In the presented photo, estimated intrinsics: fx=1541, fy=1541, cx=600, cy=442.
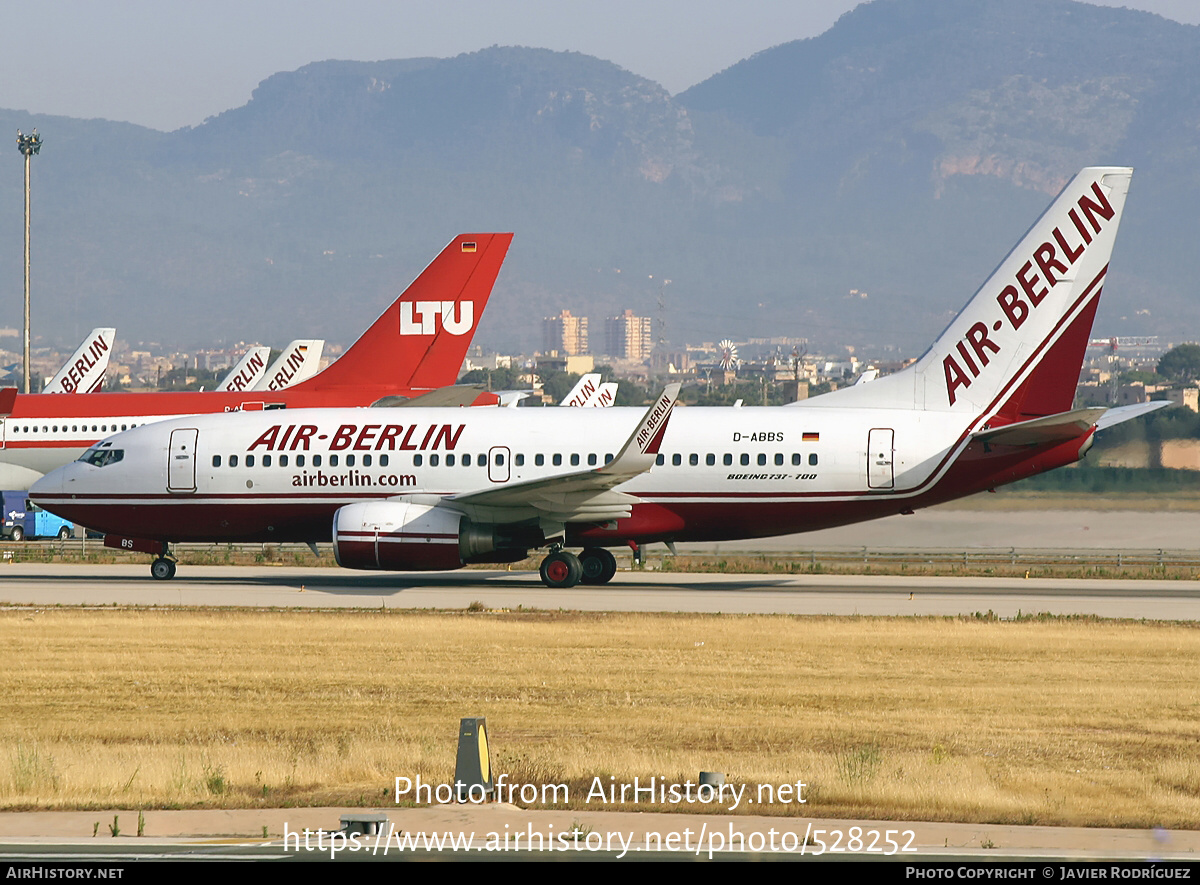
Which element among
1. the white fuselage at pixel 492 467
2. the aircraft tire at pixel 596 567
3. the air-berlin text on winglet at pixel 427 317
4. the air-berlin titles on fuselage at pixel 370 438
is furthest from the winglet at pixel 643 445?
the air-berlin text on winglet at pixel 427 317

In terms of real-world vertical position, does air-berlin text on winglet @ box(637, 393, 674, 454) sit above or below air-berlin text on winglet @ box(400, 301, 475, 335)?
below

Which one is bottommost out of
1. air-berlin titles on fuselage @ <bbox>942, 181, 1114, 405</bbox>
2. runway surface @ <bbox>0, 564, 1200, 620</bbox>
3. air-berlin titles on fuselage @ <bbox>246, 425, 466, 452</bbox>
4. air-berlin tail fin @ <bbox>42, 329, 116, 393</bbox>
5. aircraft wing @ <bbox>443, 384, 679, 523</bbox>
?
runway surface @ <bbox>0, 564, 1200, 620</bbox>

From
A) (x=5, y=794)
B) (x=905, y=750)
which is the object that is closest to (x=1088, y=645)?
(x=905, y=750)

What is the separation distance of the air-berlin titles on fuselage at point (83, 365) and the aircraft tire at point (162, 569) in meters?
46.2

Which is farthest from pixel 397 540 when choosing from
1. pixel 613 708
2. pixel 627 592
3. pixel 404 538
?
pixel 613 708

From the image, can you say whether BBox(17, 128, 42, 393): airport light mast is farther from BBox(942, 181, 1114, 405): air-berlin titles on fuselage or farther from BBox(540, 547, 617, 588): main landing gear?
BBox(942, 181, 1114, 405): air-berlin titles on fuselage

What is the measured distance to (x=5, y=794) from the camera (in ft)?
44.1

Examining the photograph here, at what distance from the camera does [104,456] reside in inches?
1500

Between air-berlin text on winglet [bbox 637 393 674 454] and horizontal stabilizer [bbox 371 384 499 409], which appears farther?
horizontal stabilizer [bbox 371 384 499 409]

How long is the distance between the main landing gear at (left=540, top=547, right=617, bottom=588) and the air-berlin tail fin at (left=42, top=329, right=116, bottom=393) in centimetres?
5105

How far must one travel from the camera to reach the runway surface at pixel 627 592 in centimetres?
3195

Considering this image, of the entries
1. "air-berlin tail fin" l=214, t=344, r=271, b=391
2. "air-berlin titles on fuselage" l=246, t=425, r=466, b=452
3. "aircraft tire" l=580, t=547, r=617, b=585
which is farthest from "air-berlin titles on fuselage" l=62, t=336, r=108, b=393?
"aircraft tire" l=580, t=547, r=617, b=585

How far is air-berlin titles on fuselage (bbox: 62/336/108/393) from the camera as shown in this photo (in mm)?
81750

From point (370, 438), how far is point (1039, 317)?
1584 cm
